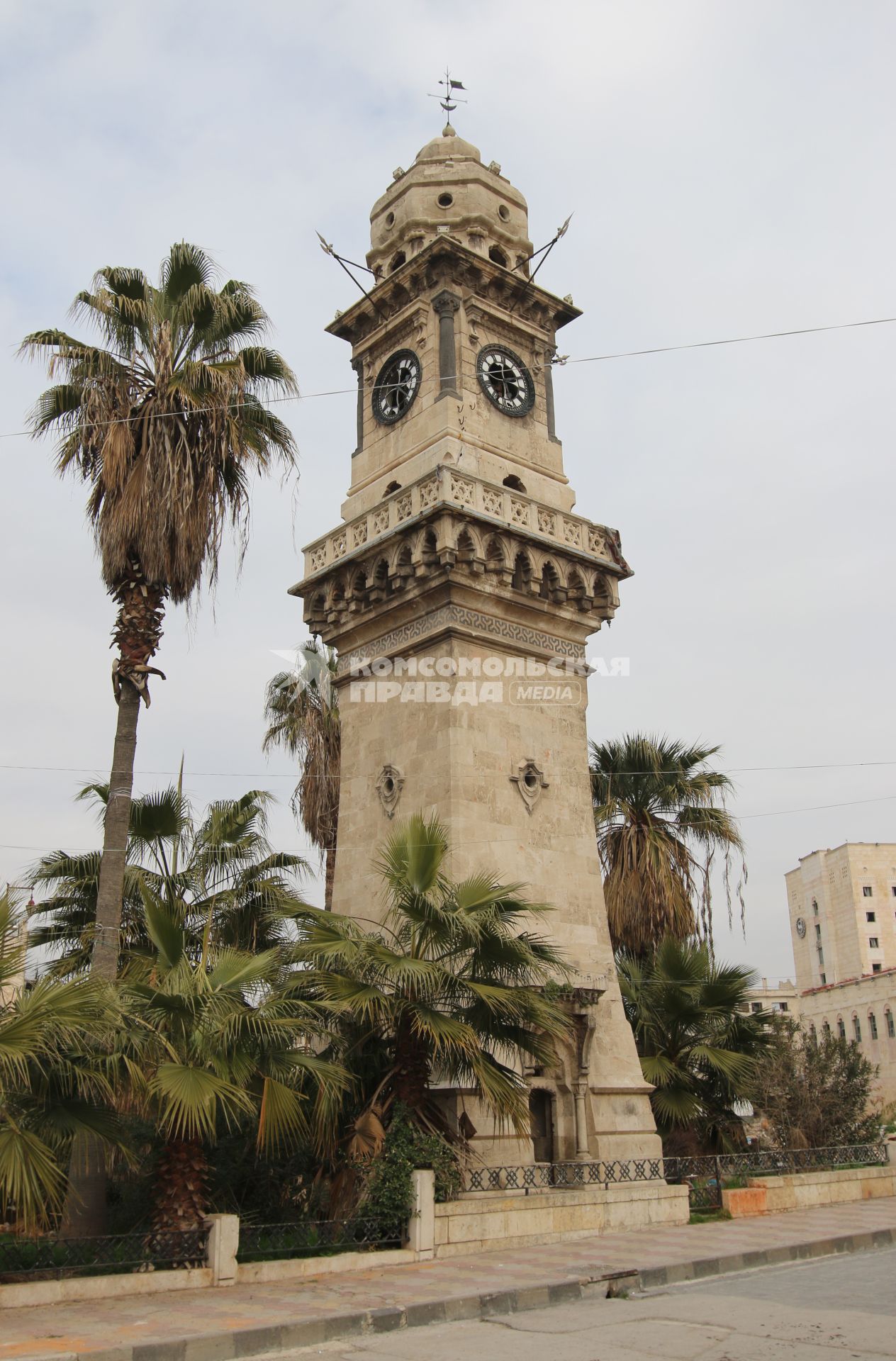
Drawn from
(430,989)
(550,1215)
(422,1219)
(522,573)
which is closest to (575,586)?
(522,573)

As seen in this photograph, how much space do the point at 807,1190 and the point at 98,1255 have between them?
39.0ft

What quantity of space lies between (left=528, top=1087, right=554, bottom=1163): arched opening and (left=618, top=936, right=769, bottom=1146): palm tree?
2.61m

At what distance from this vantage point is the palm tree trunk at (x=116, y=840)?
13078 millimetres

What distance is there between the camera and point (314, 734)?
25766 millimetres

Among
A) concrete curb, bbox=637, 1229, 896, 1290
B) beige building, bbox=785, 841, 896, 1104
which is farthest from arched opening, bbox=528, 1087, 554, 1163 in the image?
beige building, bbox=785, 841, 896, 1104

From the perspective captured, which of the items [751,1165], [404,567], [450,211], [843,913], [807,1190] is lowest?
[807,1190]

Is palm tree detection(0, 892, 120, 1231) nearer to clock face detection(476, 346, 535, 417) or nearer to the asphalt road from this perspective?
the asphalt road

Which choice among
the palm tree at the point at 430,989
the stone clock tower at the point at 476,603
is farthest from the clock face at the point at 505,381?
the palm tree at the point at 430,989

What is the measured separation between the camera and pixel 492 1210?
13.2 m

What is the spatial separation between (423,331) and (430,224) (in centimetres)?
267

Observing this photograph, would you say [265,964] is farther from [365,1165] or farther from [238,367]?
A: [238,367]

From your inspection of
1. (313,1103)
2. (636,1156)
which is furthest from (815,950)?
(313,1103)

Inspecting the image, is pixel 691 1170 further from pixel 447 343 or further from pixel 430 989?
pixel 447 343

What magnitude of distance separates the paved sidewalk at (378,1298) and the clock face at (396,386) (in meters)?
14.5
